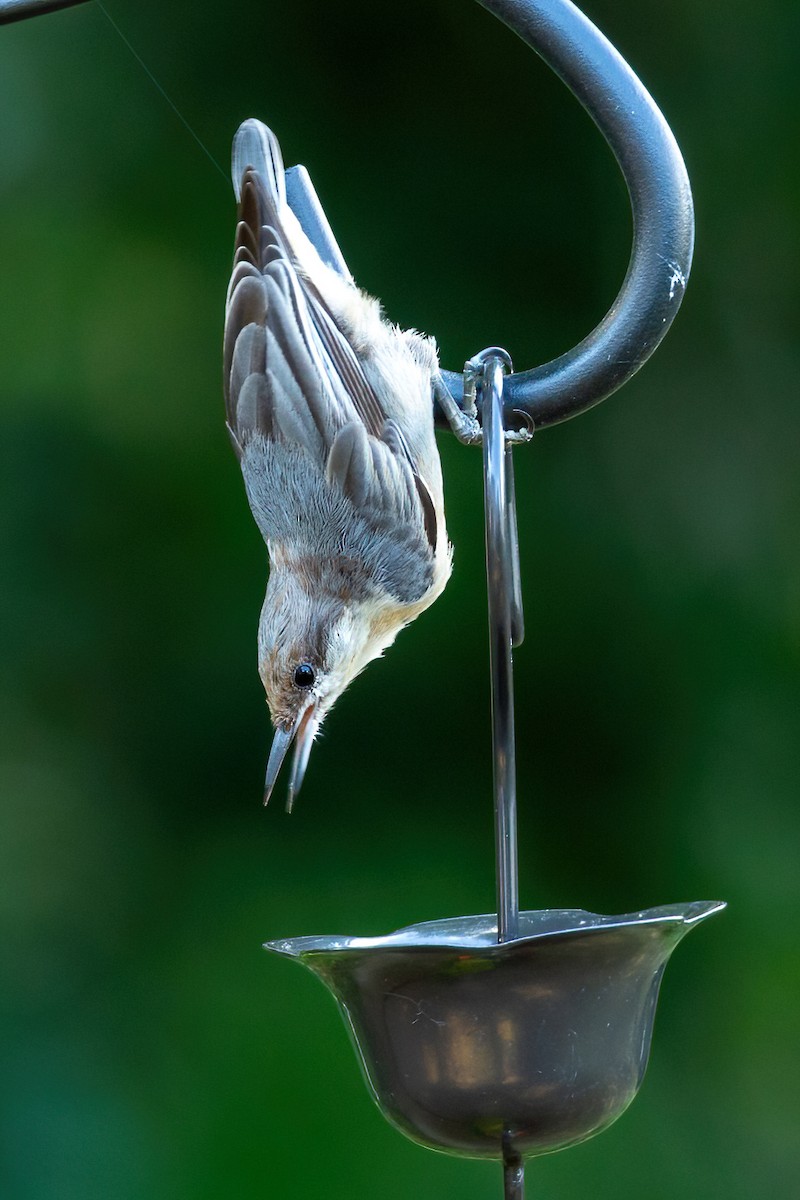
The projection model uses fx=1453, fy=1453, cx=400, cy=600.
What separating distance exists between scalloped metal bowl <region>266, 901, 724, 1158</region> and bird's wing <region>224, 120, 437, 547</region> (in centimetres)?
87

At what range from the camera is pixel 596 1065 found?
3.37 feet

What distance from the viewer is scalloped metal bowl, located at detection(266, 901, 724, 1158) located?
0.99 metres

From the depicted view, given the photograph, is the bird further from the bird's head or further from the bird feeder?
the bird feeder

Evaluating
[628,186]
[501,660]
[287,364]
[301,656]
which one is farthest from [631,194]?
[301,656]

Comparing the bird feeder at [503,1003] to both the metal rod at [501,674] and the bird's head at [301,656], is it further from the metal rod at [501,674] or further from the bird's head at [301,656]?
the bird's head at [301,656]

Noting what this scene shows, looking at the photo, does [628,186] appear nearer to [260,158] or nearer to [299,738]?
[260,158]

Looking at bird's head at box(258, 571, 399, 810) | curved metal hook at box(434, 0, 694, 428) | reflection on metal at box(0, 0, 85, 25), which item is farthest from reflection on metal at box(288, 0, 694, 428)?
bird's head at box(258, 571, 399, 810)

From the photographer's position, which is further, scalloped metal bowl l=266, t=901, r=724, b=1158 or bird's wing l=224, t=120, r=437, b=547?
bird's wing l=224, t=120, r=437, b=547

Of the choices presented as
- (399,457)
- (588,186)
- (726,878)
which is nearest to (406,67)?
(588,186)

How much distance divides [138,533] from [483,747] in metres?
0.81

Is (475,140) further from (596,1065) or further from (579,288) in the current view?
(596,1065)

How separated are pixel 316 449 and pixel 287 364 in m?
0.12

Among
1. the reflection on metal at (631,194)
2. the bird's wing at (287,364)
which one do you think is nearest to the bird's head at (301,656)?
the bird's wing at (287,364)

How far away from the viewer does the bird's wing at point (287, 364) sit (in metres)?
1.74
